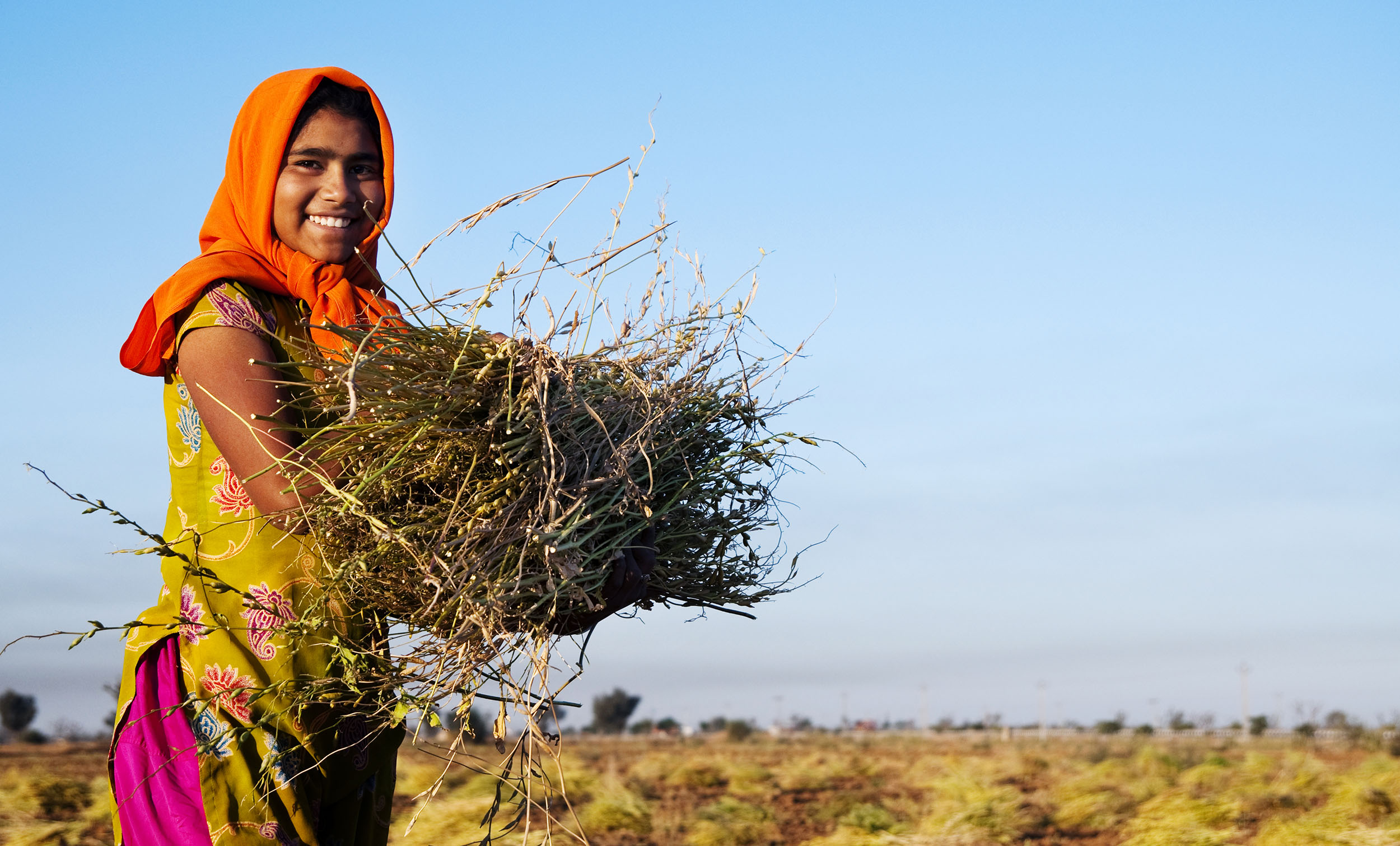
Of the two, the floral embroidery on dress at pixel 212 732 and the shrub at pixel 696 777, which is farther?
the shrub at pixel 696 777

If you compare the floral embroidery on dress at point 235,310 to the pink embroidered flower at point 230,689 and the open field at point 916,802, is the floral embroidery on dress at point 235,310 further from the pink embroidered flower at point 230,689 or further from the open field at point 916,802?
the open field at point 916,802

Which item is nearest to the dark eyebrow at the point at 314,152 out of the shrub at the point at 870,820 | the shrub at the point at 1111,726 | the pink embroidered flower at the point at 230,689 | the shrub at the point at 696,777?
the pink embroidered flower at the point at 230,689

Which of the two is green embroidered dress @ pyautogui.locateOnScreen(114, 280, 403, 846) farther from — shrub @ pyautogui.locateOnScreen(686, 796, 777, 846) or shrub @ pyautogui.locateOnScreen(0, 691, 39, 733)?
shrub @ pyautogui.locateOnScreen(0, 691, 39, 733)

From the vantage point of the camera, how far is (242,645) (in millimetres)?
1710

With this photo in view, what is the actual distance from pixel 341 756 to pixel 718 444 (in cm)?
85

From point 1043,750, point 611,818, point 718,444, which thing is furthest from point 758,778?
point 718,444

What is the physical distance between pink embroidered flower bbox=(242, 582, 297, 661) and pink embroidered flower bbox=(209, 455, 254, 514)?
143mm

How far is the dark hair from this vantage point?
2.04m

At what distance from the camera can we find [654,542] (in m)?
1.85

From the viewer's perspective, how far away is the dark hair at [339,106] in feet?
6.68

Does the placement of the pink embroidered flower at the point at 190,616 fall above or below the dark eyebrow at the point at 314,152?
below

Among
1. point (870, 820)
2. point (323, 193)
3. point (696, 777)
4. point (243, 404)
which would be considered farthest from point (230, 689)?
point (696, 777)

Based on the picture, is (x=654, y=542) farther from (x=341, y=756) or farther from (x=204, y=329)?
(x=204, y=329)

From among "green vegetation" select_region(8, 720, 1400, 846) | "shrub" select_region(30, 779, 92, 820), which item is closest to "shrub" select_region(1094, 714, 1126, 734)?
"green vegetation" select_region(8, 720, 1400, 846)
